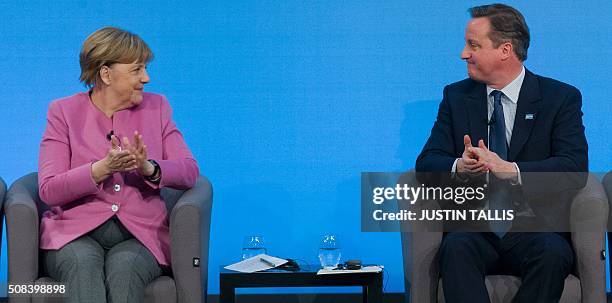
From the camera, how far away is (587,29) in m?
5.18

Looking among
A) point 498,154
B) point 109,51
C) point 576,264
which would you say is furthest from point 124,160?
point 576,264

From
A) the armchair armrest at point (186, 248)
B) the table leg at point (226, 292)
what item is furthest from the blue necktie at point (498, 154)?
the armchair armrest at point (186, 248)

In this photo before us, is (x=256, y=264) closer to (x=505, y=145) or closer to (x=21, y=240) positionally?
(x=21, y=240)

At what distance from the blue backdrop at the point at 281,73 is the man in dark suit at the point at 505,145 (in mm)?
698

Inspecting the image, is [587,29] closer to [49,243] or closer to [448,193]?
[448,193]

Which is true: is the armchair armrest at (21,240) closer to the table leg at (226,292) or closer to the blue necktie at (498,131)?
the table leg at (226,292)

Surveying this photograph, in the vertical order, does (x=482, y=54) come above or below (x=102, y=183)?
above

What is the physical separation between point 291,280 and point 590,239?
3.97 feet

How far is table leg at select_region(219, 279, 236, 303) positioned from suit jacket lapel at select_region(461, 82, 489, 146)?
1.20 m

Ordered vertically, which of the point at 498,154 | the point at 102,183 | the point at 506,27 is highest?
the point at 506,27

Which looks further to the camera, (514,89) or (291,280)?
(514,89)

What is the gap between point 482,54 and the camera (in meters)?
4.40

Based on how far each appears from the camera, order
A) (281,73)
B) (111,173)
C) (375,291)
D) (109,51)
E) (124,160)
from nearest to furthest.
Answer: (124,160), (111,173), (109,51), (375,291), (281,73)

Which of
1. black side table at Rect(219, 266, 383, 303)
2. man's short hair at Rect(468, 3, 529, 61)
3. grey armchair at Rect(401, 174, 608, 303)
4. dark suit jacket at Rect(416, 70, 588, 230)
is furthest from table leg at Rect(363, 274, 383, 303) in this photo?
man's short hair at Rect(468, 3, 529, 61)
